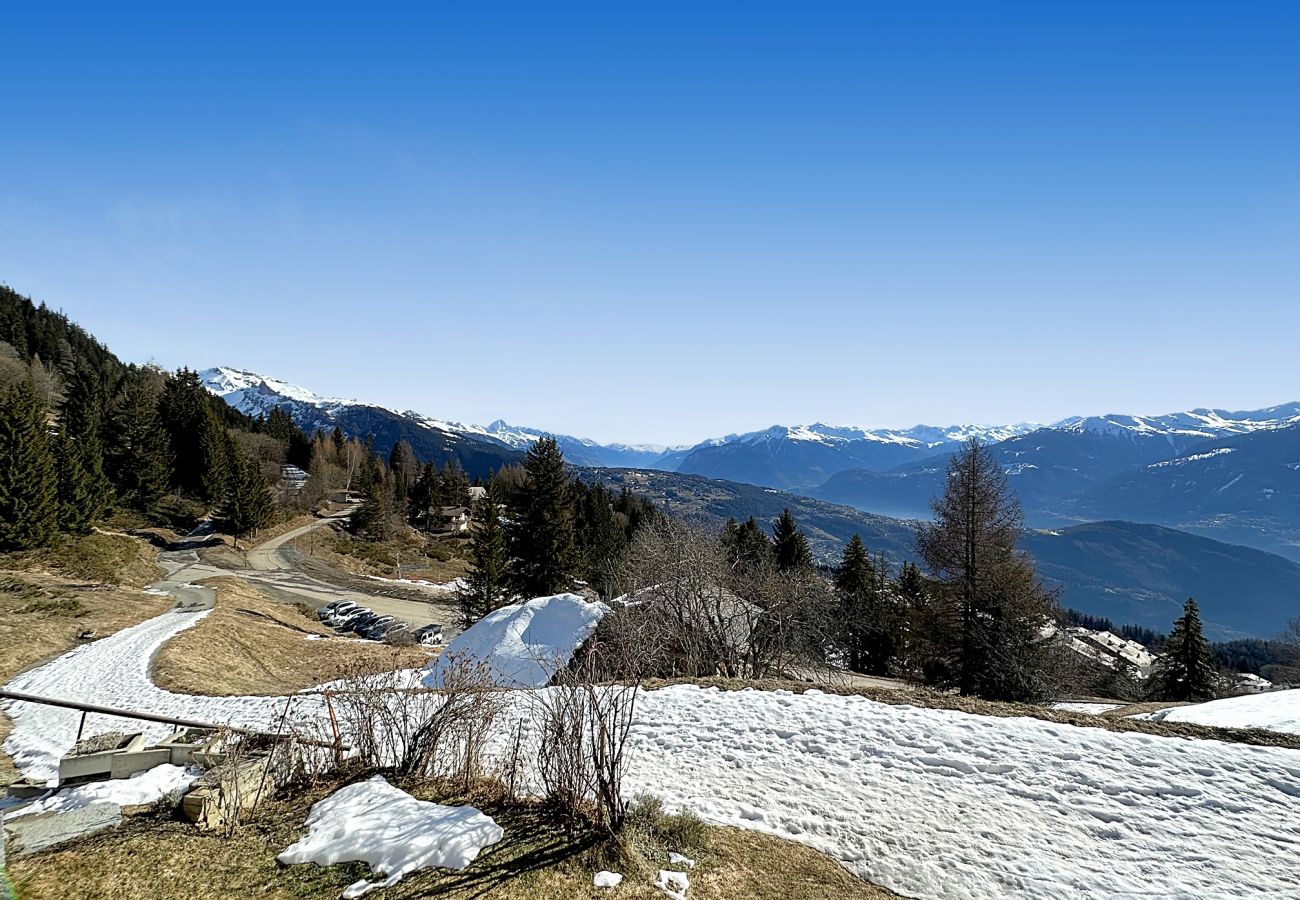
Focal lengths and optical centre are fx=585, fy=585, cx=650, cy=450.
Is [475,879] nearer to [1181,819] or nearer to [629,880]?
[629,880]

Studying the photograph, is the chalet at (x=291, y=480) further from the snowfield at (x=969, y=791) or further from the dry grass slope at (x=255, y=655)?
the snowfield at (x=969, y=791)

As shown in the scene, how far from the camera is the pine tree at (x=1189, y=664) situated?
28906 millimetres

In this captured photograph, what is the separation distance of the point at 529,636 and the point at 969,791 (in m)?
15.8

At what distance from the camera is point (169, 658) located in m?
18.0

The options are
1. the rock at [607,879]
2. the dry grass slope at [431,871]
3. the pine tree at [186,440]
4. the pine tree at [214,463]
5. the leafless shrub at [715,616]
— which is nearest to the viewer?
the dry grass slope at [431,871]

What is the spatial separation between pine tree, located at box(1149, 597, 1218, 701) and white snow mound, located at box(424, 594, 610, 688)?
2948 centimetres

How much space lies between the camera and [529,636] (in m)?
21.5

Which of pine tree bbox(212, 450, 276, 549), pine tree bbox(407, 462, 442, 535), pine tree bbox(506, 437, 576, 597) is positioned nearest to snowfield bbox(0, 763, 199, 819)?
pine tree bbox(506, 437, 576, 597)

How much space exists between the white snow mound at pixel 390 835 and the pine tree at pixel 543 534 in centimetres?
2996

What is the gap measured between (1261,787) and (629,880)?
9260 millimetres

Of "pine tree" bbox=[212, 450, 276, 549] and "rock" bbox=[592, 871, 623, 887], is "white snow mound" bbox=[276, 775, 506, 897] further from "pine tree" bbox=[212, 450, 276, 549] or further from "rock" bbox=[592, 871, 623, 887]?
"pine tree" bbox=[212, 450, 276, 549]

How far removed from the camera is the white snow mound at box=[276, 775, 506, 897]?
21.4 feet

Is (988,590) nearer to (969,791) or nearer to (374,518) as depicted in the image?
(969,791)

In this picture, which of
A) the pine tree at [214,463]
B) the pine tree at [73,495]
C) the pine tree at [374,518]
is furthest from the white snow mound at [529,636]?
the pine tree at [214,463]
